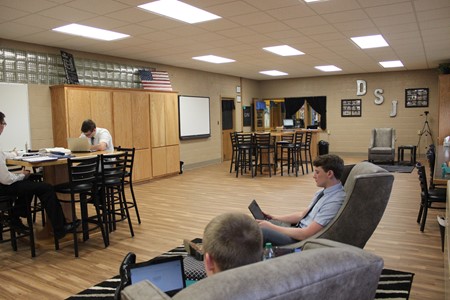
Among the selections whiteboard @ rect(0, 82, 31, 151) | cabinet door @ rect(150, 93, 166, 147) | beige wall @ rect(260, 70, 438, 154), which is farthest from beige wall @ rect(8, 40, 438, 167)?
whiteboard @ rect(0, 82, 31, 151)

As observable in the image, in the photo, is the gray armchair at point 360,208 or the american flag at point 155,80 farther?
the american flag at point 155,80

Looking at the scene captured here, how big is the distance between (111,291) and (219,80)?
29.3 feet

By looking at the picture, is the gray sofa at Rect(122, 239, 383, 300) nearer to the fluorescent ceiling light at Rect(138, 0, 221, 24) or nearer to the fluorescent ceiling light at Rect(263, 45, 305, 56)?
the fluorescent ceiling light at Rect(138, 0, 221, 24)

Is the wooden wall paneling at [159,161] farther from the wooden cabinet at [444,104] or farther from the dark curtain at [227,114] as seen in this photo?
the wooden cabinet at [444,104]

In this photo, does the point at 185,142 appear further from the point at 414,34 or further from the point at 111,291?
the point at 111,291

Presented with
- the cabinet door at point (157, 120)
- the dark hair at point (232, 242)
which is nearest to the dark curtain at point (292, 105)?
the cabinet door at point (157, 120)

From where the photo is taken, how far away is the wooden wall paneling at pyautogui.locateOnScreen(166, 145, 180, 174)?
857 centimetres

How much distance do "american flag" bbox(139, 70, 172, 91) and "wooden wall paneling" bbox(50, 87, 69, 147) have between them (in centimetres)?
215

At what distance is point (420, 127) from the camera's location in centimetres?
1132

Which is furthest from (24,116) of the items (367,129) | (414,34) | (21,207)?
(367,129)

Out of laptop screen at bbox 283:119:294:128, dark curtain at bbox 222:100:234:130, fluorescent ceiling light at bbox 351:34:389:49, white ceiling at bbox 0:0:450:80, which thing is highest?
fluorescent ceiling light at bbox 351:34:389:49

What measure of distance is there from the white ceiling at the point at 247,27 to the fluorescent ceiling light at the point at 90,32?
0.19 m

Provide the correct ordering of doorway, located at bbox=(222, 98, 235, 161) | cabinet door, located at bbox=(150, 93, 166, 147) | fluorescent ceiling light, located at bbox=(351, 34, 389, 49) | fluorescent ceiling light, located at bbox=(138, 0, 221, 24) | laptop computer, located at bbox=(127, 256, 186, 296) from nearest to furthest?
laptop computer, located at bbox=(127, 256, 186, 296) < fluorescent ceiling light, located at bbox=(138, 0, 221, 24) < fluorescent ceiling light, located at bbox=(351, 34, 389, 49) < cabinet door, located at bbox=(150, 93, 166, 147) < doorway, located at bbox=(222, 98, 235, 161)

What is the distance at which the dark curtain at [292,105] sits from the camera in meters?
13.2
